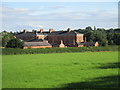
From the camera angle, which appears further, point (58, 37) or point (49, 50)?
point (58, 37)

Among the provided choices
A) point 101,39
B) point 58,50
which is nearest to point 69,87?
point 58,50

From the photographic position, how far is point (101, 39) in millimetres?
98812

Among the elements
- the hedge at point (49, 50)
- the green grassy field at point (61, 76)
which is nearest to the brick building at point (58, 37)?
the hedge at point (49, 50)

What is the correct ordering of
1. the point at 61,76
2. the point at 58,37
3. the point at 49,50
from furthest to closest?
the point at 58,37 < the point at 49,50 < the point at 61,76

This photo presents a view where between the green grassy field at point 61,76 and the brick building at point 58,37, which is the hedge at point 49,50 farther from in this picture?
the green grassy field at point 61,76

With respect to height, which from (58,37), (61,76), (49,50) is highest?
(58,37)

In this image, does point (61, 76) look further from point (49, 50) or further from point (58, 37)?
point (58, 37)

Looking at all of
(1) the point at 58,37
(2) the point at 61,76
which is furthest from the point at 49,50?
(1) the point at 58,37

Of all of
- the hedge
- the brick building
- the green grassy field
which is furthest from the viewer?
the brick building

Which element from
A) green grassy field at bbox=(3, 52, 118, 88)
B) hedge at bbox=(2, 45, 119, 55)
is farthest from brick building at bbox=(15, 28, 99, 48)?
green grassy field at bbox=(3, 52, 118, 88)

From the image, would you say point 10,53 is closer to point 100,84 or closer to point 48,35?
point 100,84

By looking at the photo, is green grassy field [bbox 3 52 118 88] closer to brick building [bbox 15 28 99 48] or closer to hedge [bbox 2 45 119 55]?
hedge [bbox 2 45 119 55]

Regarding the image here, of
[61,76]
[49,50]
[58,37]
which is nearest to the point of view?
[61,76]

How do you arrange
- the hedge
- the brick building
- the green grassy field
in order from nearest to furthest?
1. the green grassy field
2. the hedge
3. the brick building
